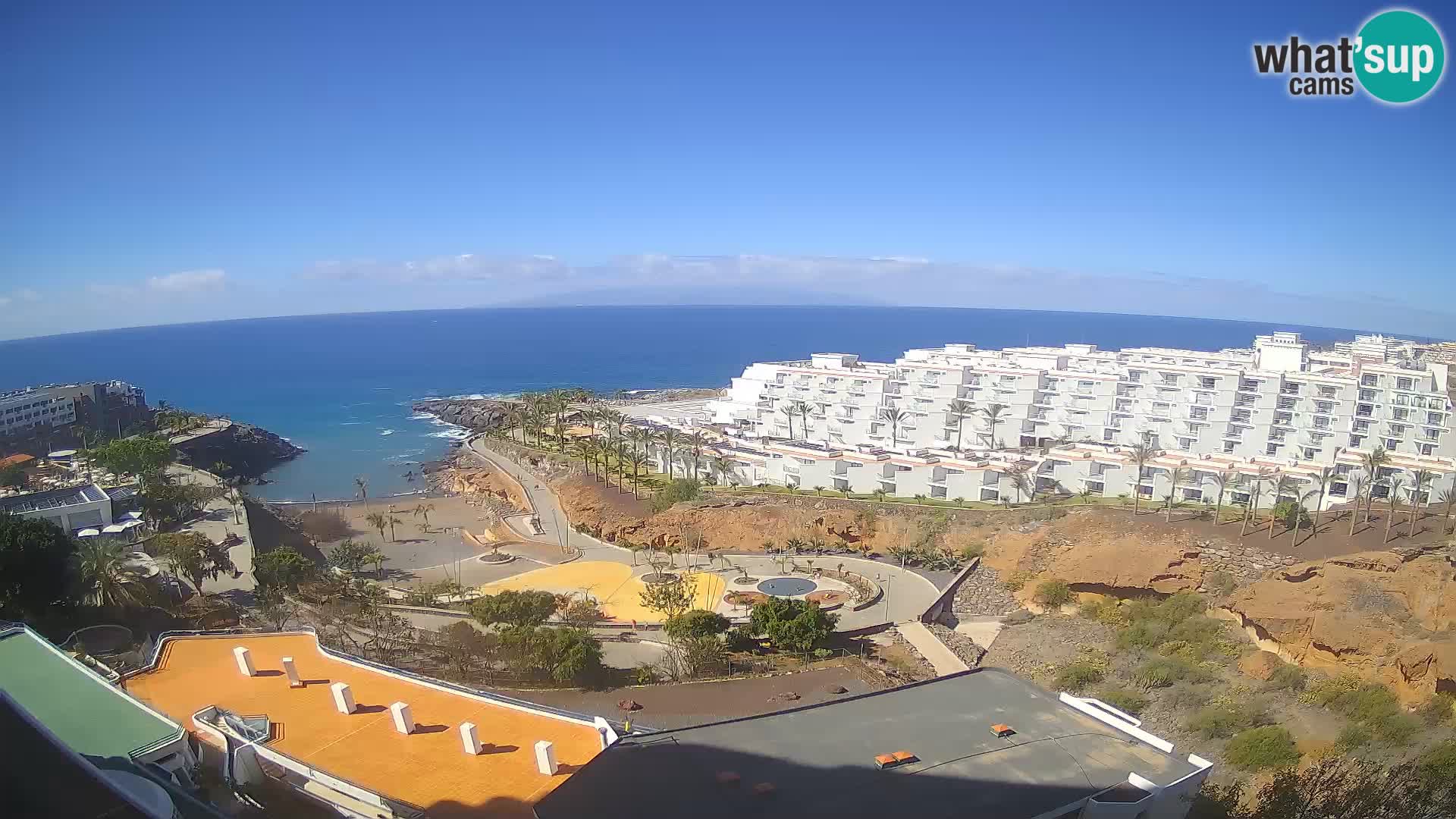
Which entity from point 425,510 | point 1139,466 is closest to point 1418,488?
point 1139,466

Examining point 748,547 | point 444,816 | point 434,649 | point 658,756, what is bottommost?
point 748,547

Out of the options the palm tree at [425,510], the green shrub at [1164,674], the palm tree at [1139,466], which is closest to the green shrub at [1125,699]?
the green shrub at [1164,674]

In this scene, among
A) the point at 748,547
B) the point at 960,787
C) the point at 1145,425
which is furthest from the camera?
the point at 1145,425

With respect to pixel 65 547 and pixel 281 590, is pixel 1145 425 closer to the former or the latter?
pixel 281 590

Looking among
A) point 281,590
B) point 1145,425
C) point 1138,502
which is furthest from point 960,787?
point 1145,425

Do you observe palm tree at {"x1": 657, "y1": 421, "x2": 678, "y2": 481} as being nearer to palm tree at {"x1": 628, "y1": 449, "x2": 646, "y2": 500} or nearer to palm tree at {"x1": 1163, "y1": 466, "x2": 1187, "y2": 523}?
palm tree at {"x1": 628, "y1": 449, "x2": 646, "y2": 500}

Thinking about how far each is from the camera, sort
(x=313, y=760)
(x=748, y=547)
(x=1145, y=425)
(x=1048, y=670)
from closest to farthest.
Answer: (x=313, y=760) < (x=1048, y=670) < (x=748, y=547) < (x=1145, y=425)
